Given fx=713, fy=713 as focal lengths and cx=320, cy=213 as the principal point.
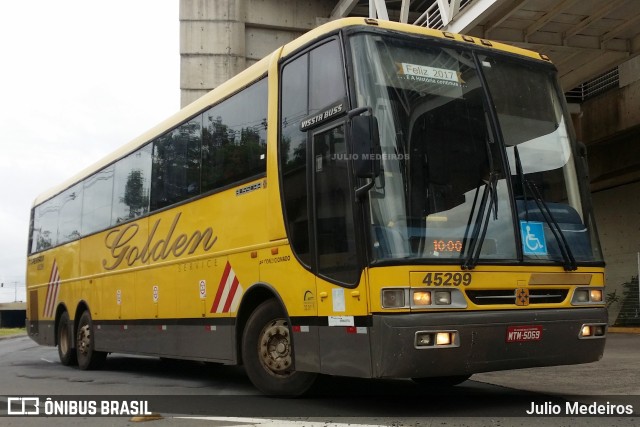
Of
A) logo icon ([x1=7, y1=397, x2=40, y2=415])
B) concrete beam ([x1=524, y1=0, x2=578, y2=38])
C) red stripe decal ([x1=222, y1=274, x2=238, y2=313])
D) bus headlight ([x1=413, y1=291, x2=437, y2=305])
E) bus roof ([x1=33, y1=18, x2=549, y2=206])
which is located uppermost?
concrete beam ([x1=524, y1=0, x2=578, y2=38])

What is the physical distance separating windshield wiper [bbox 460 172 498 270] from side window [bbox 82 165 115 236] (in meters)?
8.13

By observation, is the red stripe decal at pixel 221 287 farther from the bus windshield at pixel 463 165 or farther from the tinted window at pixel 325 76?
the bus windshield at pixel 463 165

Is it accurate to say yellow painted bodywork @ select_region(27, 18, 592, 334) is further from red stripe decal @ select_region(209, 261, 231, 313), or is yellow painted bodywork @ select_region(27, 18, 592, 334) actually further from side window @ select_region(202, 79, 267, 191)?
side window @ select_region(202, 79, 267, 191)

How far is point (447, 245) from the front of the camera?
618cm

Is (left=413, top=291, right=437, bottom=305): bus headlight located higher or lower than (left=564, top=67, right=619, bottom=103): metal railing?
lower

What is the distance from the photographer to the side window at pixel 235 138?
815cm

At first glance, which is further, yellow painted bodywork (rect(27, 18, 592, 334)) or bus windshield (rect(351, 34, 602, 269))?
yellow painted bodywork (rect(27, 18, 592, 334))

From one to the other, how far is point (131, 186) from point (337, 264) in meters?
6.51

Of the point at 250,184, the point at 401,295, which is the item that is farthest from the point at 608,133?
the point at 401,295

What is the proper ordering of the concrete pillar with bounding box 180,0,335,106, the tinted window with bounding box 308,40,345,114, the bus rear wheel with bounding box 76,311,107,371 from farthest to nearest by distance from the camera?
the concrete pillar with bounding box 180,0,335,106
the bus rear wheel with bounding box 76,311,107,371
the tinted window with bounding box 308,40,345,114

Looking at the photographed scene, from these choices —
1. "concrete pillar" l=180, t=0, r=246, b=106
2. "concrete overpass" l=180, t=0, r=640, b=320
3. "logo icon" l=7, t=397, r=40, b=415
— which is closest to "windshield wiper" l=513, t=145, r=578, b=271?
"logo icon" l=7, t=397, r=40, b=415

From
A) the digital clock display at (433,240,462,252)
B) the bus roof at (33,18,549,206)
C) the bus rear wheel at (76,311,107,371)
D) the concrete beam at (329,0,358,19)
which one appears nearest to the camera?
the digital clock display at (433,240,462,252)

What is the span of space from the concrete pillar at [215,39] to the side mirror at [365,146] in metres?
19.2

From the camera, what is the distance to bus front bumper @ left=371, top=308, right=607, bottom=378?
5852mm
